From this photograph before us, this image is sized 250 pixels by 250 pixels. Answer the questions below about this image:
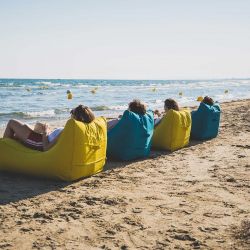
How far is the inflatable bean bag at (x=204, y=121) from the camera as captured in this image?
32.3 feet

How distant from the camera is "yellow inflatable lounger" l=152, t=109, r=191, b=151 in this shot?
830 cm

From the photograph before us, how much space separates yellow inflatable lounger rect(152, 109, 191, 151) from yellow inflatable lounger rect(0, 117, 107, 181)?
231 centimetres

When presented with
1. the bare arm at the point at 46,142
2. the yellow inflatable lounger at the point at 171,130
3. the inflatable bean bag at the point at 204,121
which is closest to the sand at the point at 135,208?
the bare arm at the point at 46,142

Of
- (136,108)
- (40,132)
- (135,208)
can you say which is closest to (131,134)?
(136,108)

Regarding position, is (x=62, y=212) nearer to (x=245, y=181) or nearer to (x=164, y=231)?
(x=164, y=231)

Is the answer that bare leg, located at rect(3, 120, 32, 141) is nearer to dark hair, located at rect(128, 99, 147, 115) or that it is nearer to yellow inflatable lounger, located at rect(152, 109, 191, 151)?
dark hair, located at rect(128, 99, 147, 115)

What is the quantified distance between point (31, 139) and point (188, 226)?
3.03 metres

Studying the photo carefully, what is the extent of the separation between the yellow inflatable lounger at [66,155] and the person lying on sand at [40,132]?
136 mm

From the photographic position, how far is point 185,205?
16.1 ft

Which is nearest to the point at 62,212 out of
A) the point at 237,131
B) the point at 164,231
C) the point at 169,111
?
the point at 164,231

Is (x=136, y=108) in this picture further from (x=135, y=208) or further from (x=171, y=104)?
(x=135, y=208)

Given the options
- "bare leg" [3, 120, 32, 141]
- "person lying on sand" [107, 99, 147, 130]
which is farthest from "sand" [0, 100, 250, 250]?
"person lying on sand" [107, 99, 147, 130]

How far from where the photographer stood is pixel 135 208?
477 centimetres

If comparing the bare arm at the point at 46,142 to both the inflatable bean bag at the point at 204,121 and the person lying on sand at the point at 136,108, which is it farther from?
the inflatable bean bag at the point at 204,121
